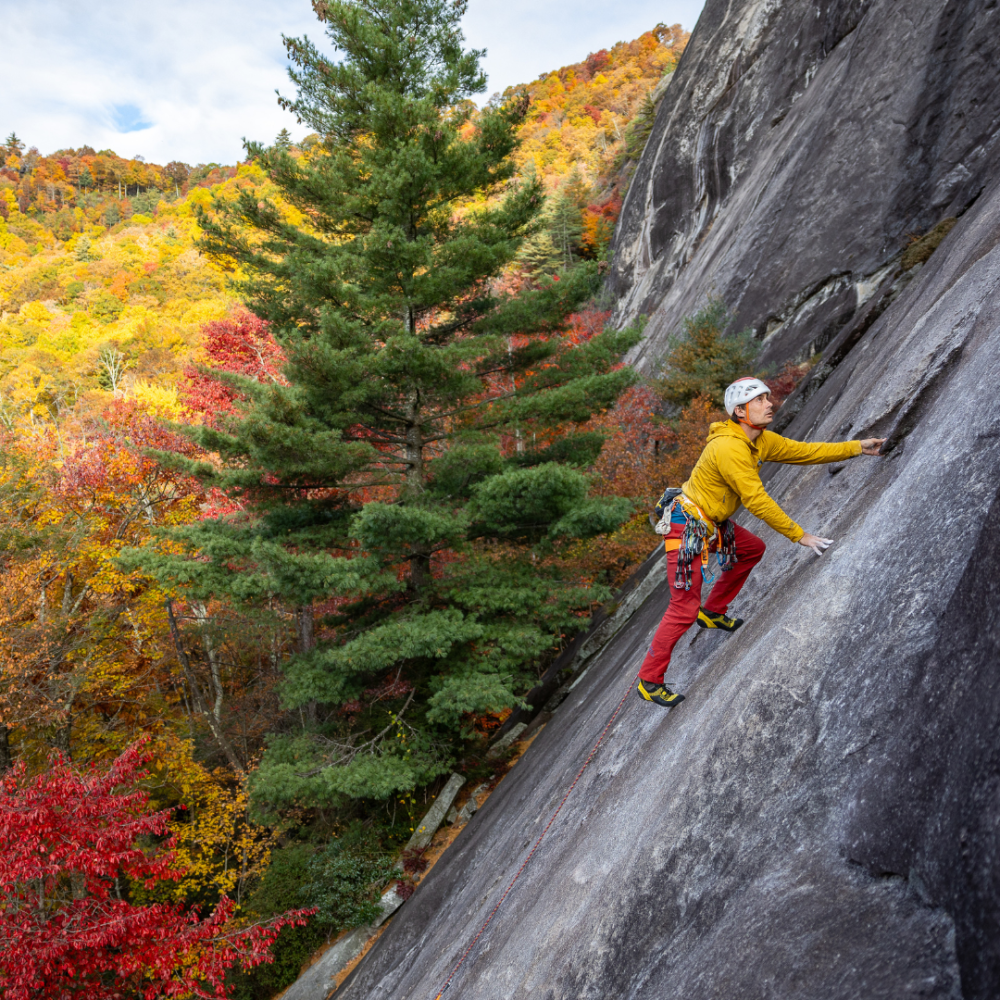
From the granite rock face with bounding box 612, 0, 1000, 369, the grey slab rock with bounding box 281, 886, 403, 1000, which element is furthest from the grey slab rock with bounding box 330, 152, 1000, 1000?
the granite rock face with bounding box 612, 0, 1000, 369

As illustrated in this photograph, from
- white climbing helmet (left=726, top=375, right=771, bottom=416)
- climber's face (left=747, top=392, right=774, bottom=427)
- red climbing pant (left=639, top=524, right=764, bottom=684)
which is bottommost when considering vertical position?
red climbing pant (left=639, top=524, right=764, bottom=684)

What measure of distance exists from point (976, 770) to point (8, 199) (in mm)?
115289

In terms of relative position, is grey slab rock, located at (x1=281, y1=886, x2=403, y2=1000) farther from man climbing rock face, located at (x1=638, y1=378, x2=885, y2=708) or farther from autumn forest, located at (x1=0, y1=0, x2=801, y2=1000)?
man climbing rock face, located at (x1=638, y1=378, x2=885, y2=708)

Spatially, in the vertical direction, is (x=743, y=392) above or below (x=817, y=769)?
above

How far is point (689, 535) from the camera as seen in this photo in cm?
351

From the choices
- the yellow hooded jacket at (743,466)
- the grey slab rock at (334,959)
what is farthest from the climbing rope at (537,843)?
the grey slab rock at (334,959)

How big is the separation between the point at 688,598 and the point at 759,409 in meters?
1.22

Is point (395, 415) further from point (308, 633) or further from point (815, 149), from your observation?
point (815, 149)

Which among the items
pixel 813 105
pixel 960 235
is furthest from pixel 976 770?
pixel 813 105

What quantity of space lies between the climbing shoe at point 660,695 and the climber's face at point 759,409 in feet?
6.08

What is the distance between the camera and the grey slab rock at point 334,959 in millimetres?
8320

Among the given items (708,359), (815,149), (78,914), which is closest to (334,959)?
(78,914)

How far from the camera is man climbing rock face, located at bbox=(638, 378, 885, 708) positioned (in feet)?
10.5

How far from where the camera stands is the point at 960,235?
5.12 metres
